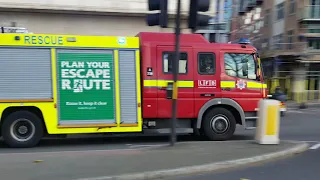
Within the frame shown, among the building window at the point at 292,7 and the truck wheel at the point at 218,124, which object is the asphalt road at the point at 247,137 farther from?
the building window at the point at 292,7

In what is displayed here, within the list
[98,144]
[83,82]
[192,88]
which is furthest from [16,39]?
[192,88]

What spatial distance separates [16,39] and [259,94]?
21.4ft

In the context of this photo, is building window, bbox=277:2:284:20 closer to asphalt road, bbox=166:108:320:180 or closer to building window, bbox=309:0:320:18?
building window, bbox=309:0:320:18

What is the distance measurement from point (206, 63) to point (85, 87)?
10.8ft

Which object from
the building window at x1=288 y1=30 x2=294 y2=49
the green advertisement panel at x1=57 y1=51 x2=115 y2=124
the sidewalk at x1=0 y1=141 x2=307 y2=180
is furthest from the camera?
the building window at x1=288 y1=30 x2=294 y2=49

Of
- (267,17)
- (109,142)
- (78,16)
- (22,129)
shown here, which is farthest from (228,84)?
(267,17)

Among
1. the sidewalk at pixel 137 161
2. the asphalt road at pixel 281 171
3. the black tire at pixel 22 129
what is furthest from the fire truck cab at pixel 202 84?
the black tire at pixel 22 129

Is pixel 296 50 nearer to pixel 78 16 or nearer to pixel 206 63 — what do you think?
pixel 78 16

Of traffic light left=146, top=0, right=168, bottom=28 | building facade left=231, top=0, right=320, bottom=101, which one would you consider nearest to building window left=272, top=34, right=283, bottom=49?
building facade left=231, top=0, right=320, bottom=101

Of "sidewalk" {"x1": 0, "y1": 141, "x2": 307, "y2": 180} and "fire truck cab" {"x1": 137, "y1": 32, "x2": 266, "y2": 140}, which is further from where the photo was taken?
"fire truck cab" {"x1": 137, "y1": 32, "x2": 266, "y2": 140}

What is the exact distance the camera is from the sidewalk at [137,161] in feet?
20.4

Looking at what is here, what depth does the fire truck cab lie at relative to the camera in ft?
32.5

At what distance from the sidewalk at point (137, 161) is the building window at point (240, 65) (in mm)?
2470

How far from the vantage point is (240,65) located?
10492mm
